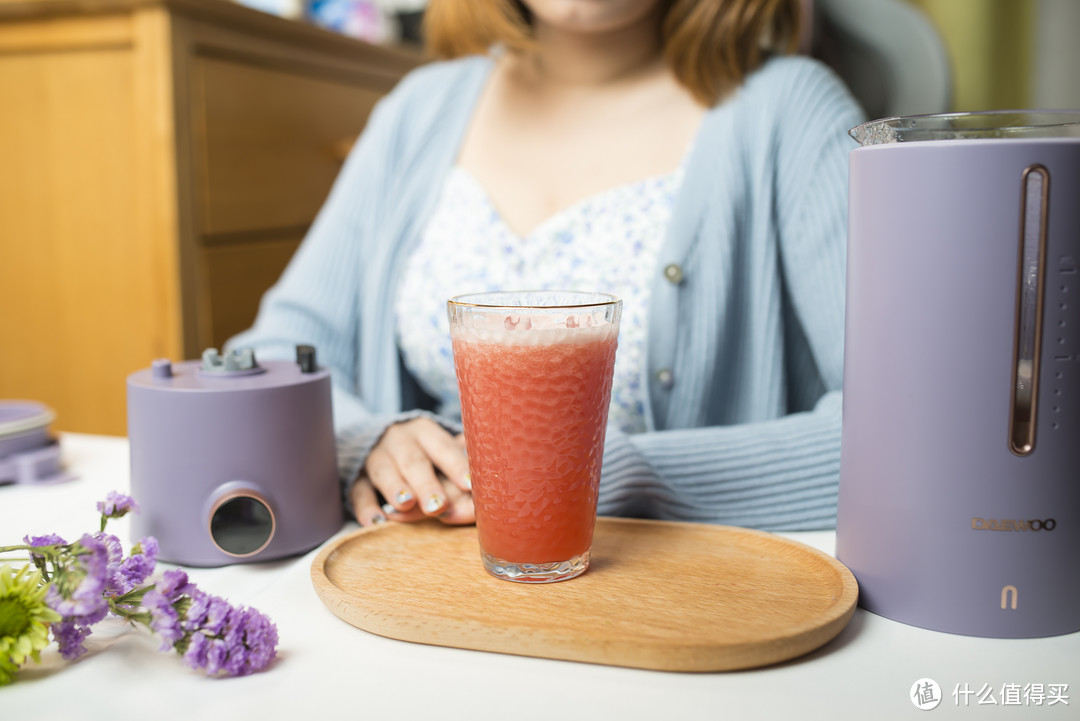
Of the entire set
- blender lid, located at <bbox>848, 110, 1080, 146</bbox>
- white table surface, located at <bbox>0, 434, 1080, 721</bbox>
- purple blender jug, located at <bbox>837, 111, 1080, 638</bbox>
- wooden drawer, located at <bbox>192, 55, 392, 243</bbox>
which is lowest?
white table surface, located at <bbox>0, 434, 1080, 721</bbox>

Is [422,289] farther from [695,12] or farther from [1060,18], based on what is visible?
[1060,18]

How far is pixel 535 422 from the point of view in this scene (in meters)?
0.55

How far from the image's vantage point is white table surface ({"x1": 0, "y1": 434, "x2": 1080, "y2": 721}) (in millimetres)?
434

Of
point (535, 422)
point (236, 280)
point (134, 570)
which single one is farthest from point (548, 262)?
point (236, 280)

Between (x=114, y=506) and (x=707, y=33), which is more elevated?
(x=707, y=33)

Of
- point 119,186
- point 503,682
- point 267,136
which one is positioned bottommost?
point 503,682

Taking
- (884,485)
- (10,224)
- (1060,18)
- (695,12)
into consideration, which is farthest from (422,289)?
(1060,18)

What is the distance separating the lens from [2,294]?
1.75 m

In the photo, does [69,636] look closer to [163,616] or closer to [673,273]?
[163,616]

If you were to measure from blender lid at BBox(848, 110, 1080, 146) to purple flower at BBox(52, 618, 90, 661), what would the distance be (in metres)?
0.52

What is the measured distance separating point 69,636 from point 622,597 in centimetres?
31

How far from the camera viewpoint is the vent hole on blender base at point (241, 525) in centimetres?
61

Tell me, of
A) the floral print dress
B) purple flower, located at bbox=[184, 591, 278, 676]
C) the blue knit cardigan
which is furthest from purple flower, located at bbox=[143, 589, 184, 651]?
the floral print dress

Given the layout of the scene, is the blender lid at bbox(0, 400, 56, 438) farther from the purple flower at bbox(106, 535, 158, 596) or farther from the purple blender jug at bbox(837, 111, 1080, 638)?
the purple blender jug at bbox(837, 111, 1080, 638)
